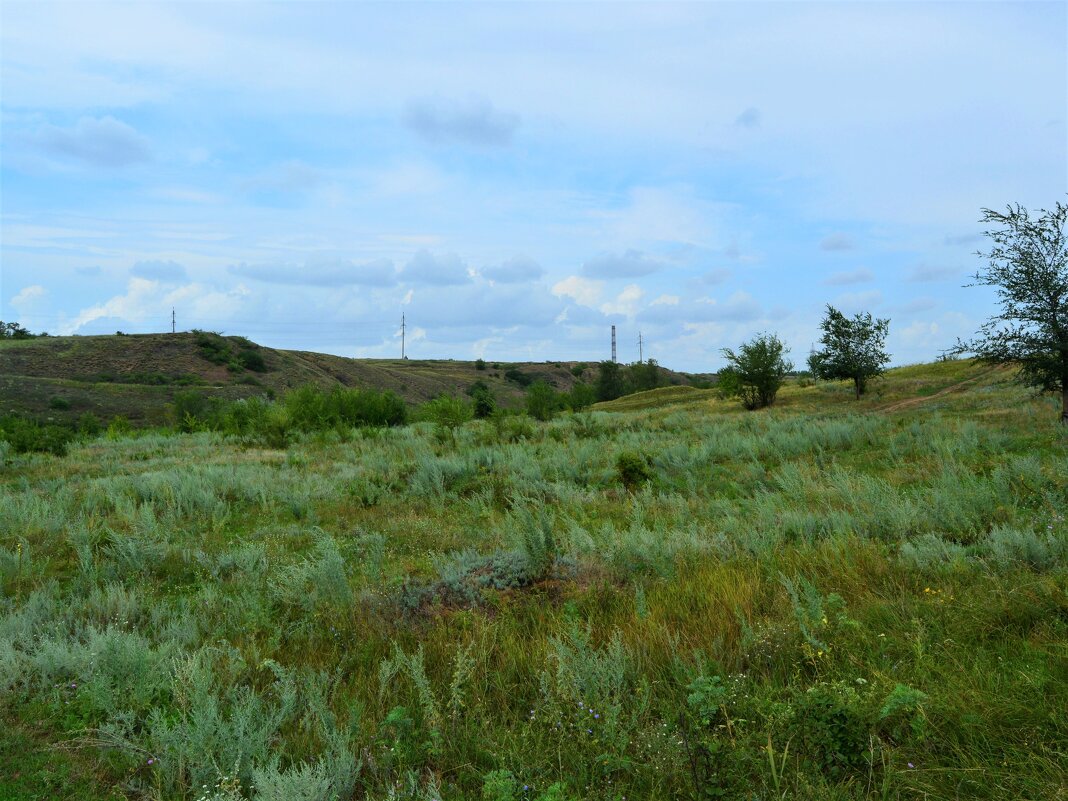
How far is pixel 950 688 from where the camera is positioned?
122 inches

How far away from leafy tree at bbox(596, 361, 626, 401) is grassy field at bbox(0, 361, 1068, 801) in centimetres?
7157

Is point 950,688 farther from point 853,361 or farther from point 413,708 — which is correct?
point 853,361

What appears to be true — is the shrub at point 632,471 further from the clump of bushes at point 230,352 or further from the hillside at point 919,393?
the clump of bushes at point 230,352

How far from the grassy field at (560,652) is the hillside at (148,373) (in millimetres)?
46691

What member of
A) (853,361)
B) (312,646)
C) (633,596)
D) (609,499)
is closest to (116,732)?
(312,646)

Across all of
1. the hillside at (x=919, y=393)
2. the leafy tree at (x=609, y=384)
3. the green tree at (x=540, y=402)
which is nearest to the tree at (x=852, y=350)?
the hillside at (x=919, y=393)

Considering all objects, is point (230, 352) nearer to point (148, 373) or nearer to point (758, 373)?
point (148, 373)

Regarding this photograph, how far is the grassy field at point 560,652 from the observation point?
2.86 m

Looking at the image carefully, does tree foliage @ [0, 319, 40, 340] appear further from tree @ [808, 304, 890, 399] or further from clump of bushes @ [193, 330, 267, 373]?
tree @ [808, 304, 890, 399]

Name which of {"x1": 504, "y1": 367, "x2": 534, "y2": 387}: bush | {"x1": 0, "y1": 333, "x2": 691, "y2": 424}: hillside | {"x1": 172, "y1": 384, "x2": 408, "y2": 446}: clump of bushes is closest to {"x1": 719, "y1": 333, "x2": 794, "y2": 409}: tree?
{"x1": 172, "y1": 384, "x2": 408, "y2": 446}: clump of bushes

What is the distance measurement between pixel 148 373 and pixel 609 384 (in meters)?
51.6

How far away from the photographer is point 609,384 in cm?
8031

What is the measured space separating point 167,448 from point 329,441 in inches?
180

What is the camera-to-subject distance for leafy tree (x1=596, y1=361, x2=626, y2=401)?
7975 cm
